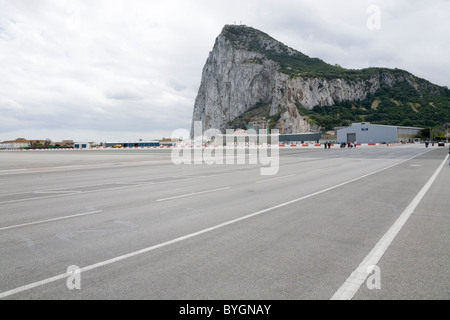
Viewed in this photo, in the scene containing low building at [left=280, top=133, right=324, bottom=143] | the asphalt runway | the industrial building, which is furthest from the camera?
low building at [left=280, top=133, right=324, bottom=143]

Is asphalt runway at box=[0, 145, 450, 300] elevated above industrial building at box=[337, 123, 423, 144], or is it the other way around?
industrial building at box=[337, 123, 423, 144]

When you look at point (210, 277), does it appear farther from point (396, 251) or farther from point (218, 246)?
point (396, 251)

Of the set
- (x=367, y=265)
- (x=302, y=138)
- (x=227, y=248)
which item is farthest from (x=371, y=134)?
(x=227, y=248)

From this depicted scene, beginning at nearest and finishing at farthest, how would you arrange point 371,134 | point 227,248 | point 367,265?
point 367,265
point 227,248
point 371,134

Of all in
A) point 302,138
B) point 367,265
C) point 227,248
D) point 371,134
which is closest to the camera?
point 367,265

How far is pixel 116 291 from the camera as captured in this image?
11.8ft

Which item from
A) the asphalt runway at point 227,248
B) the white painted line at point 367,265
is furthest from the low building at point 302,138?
the white painted line at point 367,265

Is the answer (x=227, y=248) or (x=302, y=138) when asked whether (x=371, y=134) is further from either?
(x=227, y=248)

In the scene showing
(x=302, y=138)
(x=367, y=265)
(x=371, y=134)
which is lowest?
(x=367, y=265)

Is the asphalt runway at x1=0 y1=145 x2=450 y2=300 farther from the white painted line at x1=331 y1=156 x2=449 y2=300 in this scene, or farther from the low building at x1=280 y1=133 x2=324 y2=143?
the low building at x1=280 y1=133 x2=324 y2=143

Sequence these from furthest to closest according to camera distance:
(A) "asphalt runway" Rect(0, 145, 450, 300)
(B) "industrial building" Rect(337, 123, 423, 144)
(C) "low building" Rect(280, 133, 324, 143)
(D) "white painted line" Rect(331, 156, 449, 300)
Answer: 1. (C) "low building" Rect(280, 133, 324, 143)
2. (B) "industrial building" Rect(337, 123, 423, 144)
3. (A) "asphalt runway" Rect(0, 145, 450, 300)
4. (D) "white painted line" Rect(331, 156, 449, 300)

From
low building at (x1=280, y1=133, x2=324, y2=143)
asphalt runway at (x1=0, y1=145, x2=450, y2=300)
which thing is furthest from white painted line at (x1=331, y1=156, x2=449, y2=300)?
low building at (x1=280, y1=133, x2=324, y2=143)

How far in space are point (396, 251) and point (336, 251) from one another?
3.23 feet

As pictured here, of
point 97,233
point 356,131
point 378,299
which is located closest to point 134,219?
point 97,233
